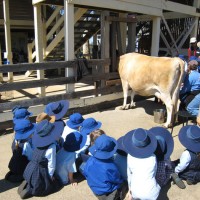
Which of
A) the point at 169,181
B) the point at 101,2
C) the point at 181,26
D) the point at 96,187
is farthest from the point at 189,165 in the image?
the point at 181,26

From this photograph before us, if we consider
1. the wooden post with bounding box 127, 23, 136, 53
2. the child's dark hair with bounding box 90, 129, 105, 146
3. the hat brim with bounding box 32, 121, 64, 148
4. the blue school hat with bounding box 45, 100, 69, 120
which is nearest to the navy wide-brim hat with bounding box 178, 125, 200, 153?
the child's dark hair with bounding box 90, 129, 105, 146

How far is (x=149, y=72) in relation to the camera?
6.26m

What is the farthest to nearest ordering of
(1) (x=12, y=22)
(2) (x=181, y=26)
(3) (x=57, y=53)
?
(1) (x=12, y=22), (2) (x=181, y=26), (3) (x=57, y=53)

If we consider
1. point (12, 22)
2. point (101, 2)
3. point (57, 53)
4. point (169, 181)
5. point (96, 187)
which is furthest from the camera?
point (12, 22)

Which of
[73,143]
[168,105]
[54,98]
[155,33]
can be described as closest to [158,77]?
[168,105]

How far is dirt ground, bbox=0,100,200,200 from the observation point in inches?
136

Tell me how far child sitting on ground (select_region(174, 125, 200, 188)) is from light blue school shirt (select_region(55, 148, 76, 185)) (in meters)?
1.46

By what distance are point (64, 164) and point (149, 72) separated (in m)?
3.51

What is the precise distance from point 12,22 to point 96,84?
26.1ft

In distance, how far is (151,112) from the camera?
281 inches

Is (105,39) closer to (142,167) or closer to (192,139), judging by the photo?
(192,139)

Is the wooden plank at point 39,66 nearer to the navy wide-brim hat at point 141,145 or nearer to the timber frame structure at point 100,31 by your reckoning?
the timber frame structure at point 100,31

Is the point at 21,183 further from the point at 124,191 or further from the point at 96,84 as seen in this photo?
the point at 96,84

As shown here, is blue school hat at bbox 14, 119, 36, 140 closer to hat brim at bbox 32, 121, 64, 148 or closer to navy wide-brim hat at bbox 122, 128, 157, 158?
hat brim at bbox 32, 121, 64, 148
